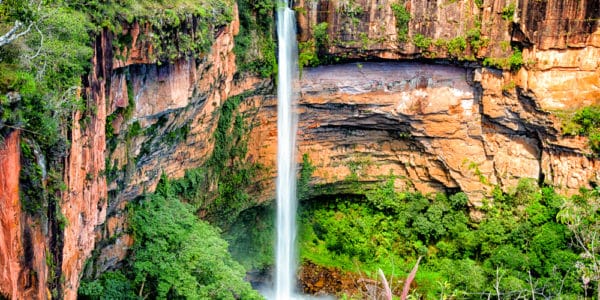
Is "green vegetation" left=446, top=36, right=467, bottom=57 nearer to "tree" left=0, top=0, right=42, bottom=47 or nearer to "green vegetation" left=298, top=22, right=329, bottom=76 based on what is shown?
"green vegetation" left=298, top=22, right=329, bottom=76

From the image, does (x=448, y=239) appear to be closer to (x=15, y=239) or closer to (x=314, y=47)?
(x=314, y=47)

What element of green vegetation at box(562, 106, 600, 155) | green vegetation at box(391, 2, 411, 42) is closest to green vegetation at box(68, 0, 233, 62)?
green vegetation at box(391, 2, 411, 42)

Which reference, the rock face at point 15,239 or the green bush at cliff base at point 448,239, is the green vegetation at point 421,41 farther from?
Answer: the rock face at point 15,239

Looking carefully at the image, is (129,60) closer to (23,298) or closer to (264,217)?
(23,298)

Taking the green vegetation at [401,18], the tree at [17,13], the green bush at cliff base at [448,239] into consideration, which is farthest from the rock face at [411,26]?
the tree at [17,13]

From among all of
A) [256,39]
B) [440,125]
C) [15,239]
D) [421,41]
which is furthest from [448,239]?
[15,239]

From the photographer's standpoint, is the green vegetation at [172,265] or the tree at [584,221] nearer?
the green vegetation at [172,265]
